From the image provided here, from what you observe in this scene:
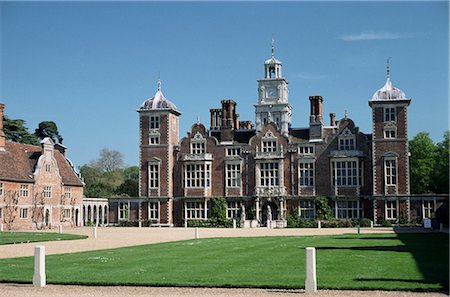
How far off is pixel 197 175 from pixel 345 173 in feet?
36.9

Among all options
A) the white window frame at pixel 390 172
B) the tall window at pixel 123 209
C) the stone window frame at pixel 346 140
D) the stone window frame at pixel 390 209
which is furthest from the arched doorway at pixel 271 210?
the tall window at pixel 123 209

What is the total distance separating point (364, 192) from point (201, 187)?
39.9ft

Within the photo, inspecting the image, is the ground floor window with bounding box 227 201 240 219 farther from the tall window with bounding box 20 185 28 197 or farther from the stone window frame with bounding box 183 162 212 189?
the tall window with bounding box 20 185 28 197

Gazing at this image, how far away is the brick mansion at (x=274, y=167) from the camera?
146 ft

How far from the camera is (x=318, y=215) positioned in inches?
1780

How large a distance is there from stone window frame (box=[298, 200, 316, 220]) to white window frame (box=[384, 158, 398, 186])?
18.1 ft

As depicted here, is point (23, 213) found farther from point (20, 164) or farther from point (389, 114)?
point (389, 114)

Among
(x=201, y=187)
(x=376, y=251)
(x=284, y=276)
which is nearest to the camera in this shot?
(x=284, y=276)

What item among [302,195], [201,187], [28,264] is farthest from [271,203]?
[28,264]

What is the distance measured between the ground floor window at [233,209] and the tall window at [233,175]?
1294 mm

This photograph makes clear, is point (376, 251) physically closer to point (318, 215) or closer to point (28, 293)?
point (28, 293)

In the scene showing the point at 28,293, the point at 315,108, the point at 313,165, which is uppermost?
the point at 315,108

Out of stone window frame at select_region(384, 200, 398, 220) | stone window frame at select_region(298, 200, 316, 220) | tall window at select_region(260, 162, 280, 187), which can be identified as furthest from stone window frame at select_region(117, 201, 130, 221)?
stone window frame at select_region(384, 200, 398, 220)

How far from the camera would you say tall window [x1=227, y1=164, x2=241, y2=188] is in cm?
4809
